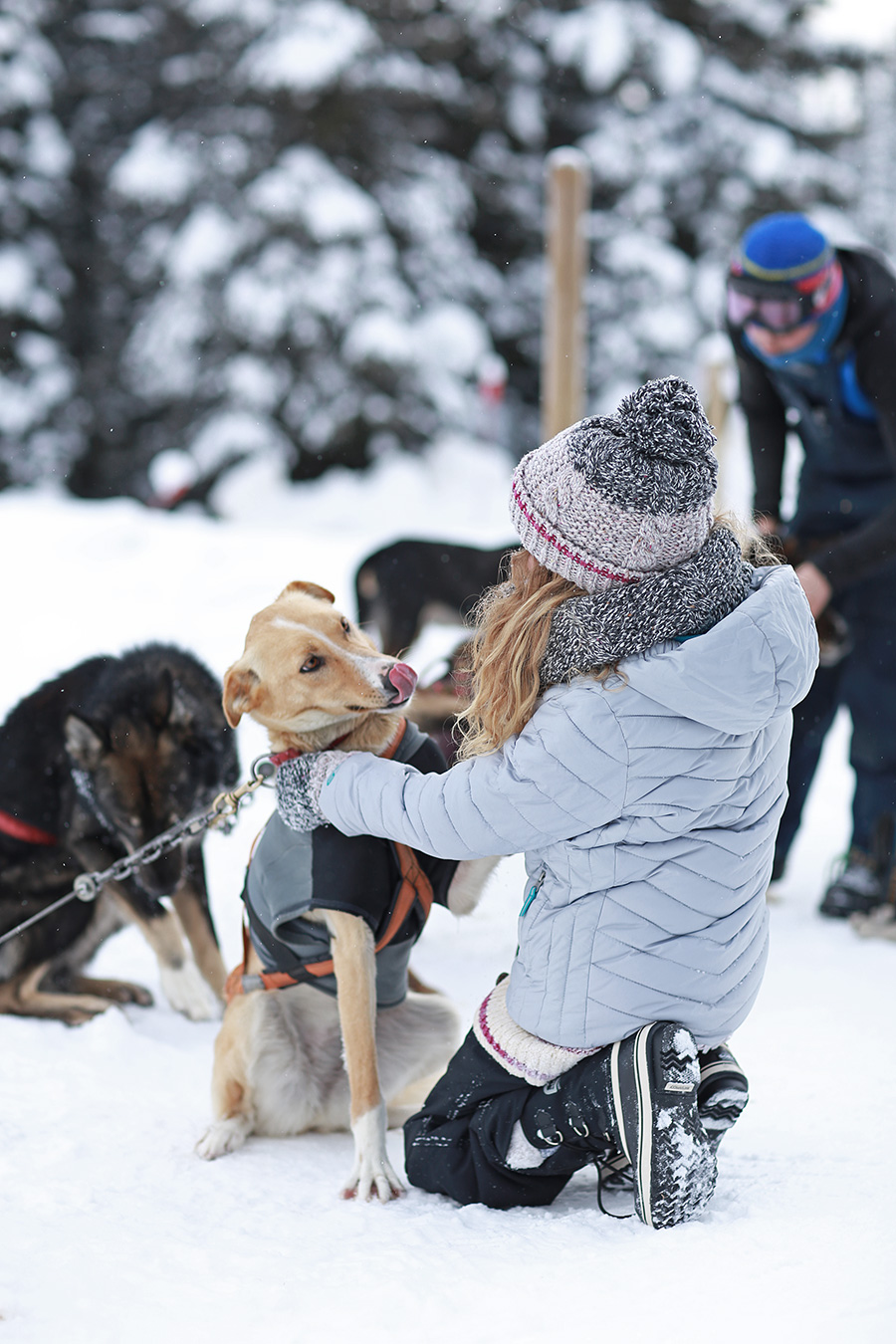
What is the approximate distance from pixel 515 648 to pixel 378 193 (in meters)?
13.9

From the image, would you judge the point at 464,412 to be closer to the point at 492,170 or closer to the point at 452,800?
the point at 492,170

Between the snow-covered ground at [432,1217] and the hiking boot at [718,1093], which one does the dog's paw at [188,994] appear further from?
the hiking boot at [718,1093]

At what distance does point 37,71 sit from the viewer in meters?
15.7

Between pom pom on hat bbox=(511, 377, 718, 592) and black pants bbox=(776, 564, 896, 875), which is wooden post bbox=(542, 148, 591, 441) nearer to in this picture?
black pants bbox=(776, 564, 896, 875)

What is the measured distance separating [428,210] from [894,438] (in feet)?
40.0

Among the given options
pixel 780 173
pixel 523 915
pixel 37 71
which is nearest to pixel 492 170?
pixel 780 173

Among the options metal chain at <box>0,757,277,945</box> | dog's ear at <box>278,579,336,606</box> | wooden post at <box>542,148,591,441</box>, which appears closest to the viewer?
metal chain at <box>0,757,277,945</box>

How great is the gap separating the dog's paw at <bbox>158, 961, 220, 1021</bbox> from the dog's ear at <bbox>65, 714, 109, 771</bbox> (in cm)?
69

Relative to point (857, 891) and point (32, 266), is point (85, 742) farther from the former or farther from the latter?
point (32, 266)

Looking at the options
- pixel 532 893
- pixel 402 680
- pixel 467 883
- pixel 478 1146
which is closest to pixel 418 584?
pixel 467 883

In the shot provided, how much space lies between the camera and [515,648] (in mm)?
1995

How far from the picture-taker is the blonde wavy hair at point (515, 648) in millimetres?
1981

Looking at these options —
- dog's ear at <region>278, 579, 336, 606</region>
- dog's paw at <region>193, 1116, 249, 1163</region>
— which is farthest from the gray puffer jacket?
dog's paw at <region>193, 1116, 249, 1163</region>

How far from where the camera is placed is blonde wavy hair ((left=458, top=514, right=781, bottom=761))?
6.50ft
